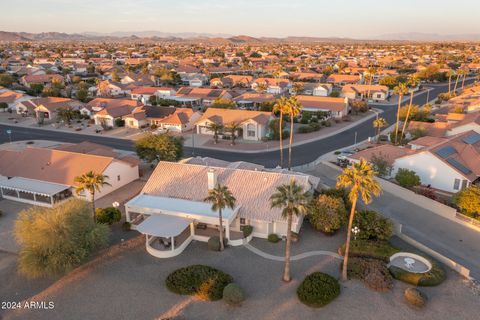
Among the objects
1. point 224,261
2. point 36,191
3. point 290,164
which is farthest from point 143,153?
point 224,261

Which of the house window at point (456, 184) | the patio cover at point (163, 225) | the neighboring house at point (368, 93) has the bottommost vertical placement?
the house window at point (456, 184)

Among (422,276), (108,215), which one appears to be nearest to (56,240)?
(108,215)

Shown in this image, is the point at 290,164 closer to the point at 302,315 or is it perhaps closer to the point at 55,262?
the point at 302,315

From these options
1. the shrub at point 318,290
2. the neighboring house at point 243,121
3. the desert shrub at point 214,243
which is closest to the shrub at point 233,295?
the shrub at point 318,290

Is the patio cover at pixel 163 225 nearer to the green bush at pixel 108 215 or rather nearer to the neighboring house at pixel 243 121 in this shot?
the green bush at pixel 108 215

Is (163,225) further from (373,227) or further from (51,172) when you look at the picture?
(51,172)
